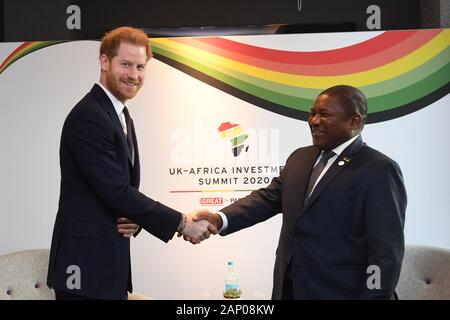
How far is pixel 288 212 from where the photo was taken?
3154 mm

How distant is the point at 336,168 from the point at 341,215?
0.77 feet

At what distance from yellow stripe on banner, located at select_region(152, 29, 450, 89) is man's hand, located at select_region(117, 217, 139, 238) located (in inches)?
61.7

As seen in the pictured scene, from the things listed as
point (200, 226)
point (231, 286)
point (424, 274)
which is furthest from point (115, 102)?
point (424, 274)

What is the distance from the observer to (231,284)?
4.31 meters

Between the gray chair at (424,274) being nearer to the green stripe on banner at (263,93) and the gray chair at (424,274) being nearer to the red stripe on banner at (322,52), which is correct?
the green stripe on banner at (263,93)

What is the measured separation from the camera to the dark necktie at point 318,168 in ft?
10.3

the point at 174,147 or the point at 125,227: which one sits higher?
the point at 174,147

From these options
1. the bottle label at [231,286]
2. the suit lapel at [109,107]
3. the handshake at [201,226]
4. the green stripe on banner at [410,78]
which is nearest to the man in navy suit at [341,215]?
the handshake at [201,226]

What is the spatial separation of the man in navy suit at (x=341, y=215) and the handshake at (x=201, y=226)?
0.58 metres

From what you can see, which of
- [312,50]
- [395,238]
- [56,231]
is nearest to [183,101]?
[312,50]

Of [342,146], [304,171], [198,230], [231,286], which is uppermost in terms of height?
[342,146]

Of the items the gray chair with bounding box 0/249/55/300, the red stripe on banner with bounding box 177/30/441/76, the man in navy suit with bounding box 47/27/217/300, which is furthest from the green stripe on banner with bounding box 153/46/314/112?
the gray chair with bounding box 0/249/55/300

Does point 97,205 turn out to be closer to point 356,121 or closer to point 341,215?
point 341,215
